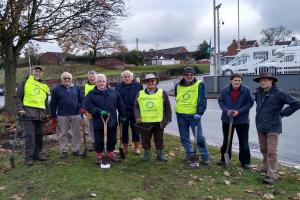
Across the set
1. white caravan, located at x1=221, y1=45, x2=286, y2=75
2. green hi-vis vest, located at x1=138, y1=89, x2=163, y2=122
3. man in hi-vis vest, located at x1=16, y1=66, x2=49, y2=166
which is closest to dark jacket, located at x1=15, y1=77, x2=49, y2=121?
man in hi-vis vest, located at x1=16, y1=66, x2=49, y2=166

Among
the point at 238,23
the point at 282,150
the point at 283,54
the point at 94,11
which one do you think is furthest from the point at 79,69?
the point at 282,150

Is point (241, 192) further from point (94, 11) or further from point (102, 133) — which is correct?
point (94, 11)

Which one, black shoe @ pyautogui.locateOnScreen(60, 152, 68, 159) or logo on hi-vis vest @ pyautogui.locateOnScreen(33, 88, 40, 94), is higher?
logo on hi-vis vest @ pyautogui.locateOnScreen(33, 88, 40, 94)

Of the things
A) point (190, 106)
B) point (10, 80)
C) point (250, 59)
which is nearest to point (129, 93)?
point (190, 106)

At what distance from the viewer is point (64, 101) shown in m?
8.68

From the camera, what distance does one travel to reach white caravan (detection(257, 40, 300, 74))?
35.6 m

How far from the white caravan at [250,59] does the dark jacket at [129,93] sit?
35.2m

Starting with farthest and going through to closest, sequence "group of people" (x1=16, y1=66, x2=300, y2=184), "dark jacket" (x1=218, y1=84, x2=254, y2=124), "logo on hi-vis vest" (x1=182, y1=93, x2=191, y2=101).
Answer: "logo on hi-vis vest" (x1=182, y1=93, x2=191, y2=101) < "group of people" (x1=16, y1=66, x2=300, y2=184) < "dark jacket" (x1=218, y1=84, x2=254, y2=124)

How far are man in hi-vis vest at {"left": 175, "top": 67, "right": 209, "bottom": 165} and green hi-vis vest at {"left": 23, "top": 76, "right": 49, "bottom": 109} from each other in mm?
2676

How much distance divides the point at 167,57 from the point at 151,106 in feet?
379

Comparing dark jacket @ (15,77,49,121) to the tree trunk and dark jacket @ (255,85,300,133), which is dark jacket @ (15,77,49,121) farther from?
the tree trunk

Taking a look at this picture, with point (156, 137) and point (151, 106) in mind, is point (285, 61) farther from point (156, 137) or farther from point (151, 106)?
point (151, 106)

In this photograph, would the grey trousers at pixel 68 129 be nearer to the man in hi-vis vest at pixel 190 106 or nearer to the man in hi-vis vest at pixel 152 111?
the man in hi-vis vest at pixel 152 111

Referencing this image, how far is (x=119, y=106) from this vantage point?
8297 millimetres
